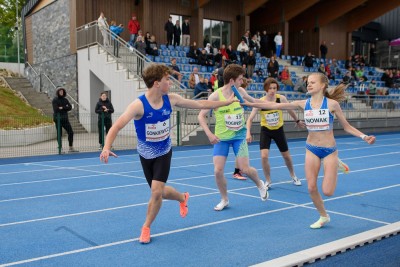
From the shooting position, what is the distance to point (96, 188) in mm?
8531

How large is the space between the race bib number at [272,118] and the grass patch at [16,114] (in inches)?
396

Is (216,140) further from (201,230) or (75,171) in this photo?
(75,171)

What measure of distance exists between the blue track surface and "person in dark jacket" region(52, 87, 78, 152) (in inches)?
134

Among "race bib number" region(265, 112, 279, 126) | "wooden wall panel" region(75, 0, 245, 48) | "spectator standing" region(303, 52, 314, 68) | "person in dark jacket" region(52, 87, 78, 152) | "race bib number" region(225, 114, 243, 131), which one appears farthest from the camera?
"spectator standing" region(303, 52, 314, 68)

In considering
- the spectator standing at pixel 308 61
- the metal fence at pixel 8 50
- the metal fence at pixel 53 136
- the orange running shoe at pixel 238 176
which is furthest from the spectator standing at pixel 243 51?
the metal fence at pixel 8 50

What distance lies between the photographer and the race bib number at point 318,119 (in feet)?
17.6

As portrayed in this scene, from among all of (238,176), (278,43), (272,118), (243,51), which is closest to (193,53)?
(243,51)

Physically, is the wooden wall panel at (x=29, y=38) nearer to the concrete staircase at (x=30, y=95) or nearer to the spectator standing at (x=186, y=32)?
the concrete staircase at (x=30, y=95)

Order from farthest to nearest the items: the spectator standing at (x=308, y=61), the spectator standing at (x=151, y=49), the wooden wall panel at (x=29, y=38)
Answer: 1. the spectator standing at (x=308, y=61)
2. the wooden wall panel at (x=29, y=38)
3. the spectator standing at (x=151, y=49)

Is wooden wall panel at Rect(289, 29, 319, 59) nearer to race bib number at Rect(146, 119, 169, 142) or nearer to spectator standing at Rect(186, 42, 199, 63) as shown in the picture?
spectator standing at Rect(186, 42, 199, 63)

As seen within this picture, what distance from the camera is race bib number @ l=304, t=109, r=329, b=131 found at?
5375 mm

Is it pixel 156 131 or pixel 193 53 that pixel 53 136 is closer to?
pixel 193 53

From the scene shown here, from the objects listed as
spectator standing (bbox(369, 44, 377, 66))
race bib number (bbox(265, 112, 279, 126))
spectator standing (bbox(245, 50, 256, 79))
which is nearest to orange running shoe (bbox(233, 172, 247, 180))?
race bib number (bbox(265, 112, 279, 126))

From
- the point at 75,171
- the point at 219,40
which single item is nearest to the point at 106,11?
the point at 219,40
